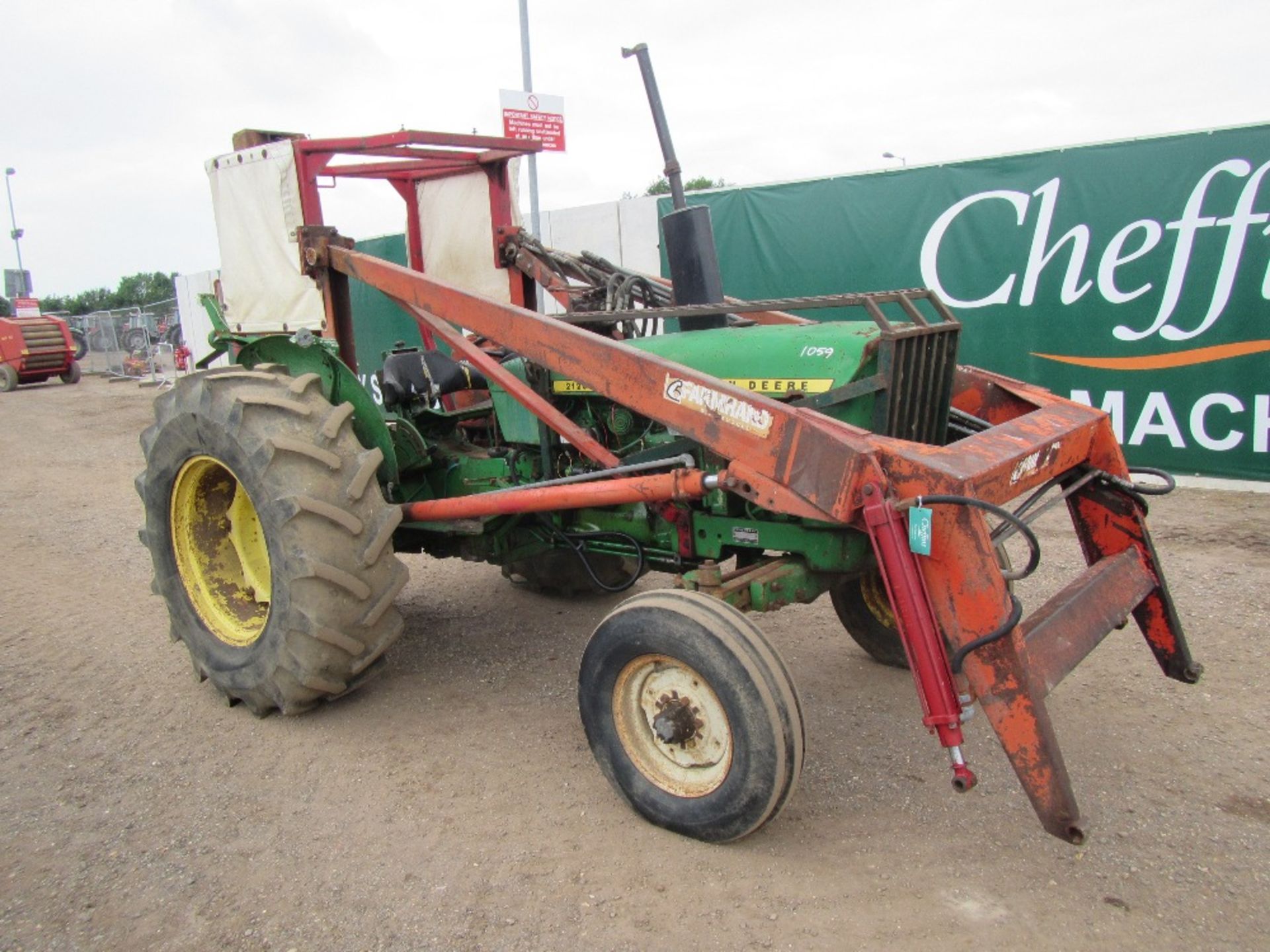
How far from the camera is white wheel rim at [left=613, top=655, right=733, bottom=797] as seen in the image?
281 centimetres

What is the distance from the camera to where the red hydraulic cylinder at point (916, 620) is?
8.16 feet

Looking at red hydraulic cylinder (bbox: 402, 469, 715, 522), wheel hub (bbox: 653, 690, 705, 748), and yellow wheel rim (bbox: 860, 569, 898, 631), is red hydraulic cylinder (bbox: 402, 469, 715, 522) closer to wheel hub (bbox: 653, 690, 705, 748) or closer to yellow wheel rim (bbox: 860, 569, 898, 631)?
wheel hub (bbox: 653, 690, 705, 748)

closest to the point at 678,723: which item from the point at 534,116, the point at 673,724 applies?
the point at 673,724

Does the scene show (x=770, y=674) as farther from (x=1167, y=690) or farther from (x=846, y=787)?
(x=1167, y=690)

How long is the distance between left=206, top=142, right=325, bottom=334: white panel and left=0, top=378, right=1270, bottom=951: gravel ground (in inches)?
65.5

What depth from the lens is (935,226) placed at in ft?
25.3

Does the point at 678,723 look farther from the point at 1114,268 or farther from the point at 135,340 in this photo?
the point at 135,340

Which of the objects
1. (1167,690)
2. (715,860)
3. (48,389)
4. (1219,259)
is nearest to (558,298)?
(715,860)

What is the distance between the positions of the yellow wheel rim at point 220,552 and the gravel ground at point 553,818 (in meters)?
0.37

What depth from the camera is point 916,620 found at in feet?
8.27

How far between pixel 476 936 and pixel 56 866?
1.40 meters

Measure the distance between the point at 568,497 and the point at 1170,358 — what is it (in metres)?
5.48

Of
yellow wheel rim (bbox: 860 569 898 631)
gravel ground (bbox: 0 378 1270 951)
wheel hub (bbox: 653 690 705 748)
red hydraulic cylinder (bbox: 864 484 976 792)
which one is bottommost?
gravel ground (bbox: 0 378 1270 951)

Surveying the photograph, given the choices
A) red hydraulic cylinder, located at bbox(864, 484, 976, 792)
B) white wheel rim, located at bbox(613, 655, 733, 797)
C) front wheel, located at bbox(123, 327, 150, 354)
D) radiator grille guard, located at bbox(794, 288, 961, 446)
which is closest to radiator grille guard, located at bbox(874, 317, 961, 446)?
radiator grille guard, located at bbox(794, 288, 961, 446)
